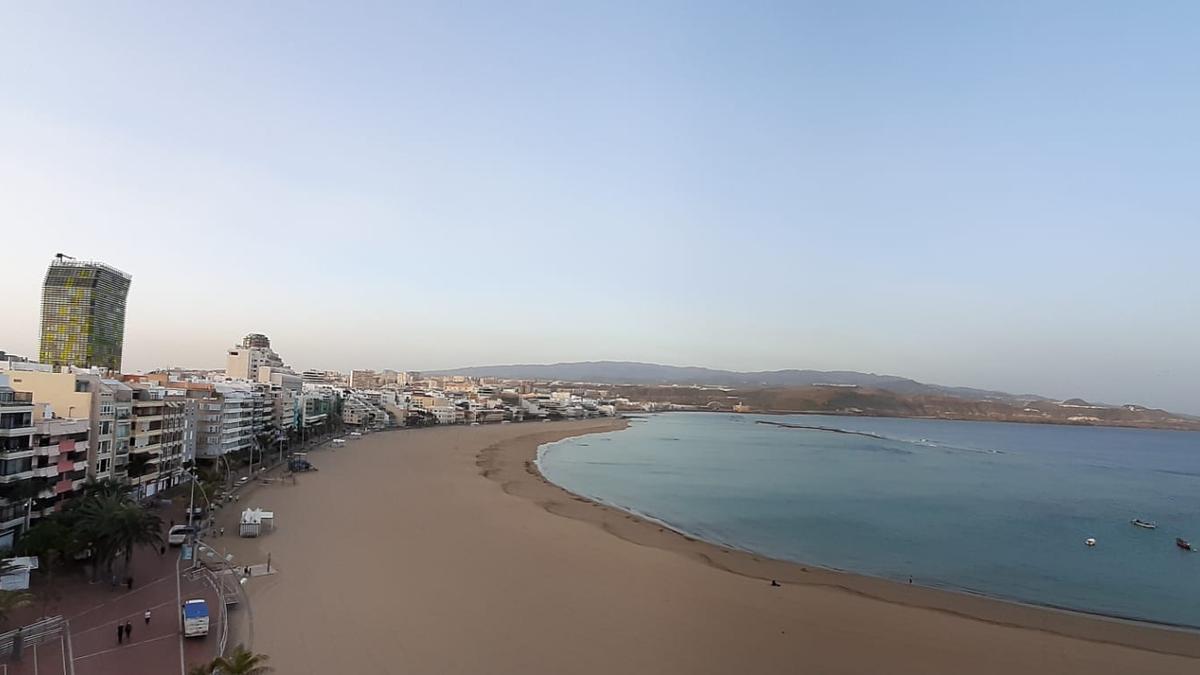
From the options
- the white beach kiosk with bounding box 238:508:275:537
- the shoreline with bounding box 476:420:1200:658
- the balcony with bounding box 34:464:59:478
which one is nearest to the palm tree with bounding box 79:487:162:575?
the balcony with bounding box 34:464:59:478

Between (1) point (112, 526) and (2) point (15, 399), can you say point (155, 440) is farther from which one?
(1) point (112, 526)

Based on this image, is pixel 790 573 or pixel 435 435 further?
pixel 435 435

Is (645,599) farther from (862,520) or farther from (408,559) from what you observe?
(862,520)

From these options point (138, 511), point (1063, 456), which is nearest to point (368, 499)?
point (138, 511)

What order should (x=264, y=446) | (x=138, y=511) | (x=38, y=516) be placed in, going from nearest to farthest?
Result: 1. (x=138, y=511)
2. (x=38, y=516)
3. (x=264, y=446)

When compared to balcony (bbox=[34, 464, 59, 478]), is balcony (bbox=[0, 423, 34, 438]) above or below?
above

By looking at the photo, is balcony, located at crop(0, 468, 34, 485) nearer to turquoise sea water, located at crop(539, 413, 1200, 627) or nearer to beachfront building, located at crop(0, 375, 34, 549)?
beachfront building, located at crop(0, 375, 34, 549)

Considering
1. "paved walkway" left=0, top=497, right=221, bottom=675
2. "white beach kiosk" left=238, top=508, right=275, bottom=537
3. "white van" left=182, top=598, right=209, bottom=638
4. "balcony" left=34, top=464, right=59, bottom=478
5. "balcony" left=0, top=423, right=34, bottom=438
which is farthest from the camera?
"white beach kiosk" left=238, top=508, right=275, bottom=537

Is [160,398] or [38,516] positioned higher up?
[160,398]
